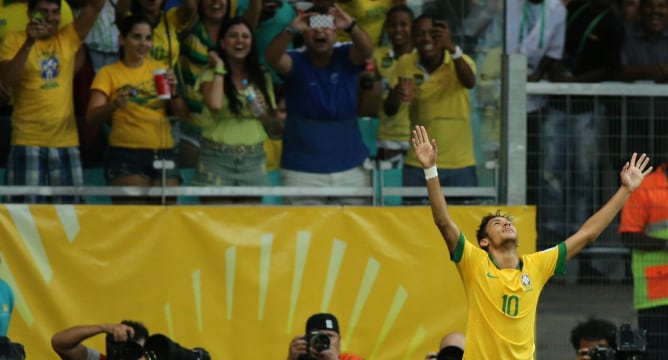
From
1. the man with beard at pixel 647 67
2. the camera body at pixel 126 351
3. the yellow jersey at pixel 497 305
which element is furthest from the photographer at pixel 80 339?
the man with beard at pixel 647 67

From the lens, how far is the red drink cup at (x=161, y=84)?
12.4m

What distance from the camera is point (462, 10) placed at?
12.8 m

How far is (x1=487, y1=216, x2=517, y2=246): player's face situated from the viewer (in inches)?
387

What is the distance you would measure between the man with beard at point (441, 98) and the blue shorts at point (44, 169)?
2.51 meters

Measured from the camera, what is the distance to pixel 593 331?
1134cm

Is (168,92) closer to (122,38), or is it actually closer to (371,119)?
(122,38)

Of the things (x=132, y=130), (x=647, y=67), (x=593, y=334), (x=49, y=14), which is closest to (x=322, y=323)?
(x=593, y=334)

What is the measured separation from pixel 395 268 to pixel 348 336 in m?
0.65

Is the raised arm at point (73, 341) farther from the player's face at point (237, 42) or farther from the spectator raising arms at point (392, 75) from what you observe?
the spectator raising arms at point (392, 75)

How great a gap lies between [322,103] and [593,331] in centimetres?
289

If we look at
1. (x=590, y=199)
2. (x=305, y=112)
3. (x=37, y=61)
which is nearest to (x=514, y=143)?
(x=590, y=199)

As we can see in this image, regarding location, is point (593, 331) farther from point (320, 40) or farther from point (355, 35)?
point (320, 40)

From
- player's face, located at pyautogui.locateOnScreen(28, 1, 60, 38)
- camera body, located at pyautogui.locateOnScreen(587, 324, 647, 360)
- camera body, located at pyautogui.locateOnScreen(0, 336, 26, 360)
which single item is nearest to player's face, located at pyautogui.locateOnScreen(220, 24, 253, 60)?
player's face, located at pyautogui.locateOnScreen(28, 1, 60, 38)

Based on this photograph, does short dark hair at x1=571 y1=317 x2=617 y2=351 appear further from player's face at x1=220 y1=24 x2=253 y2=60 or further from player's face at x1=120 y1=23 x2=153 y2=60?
player's face at x1=120 y1=23 x2=153 y2=60
